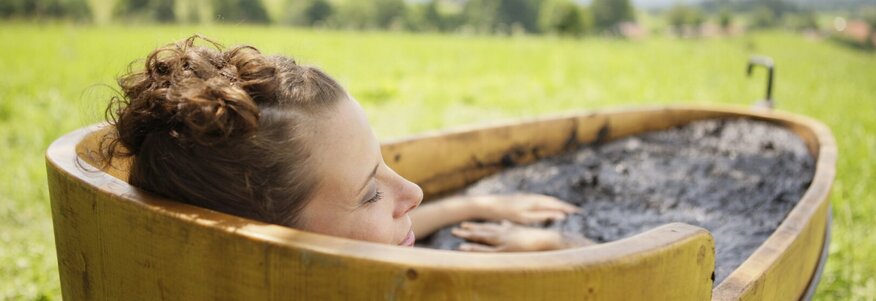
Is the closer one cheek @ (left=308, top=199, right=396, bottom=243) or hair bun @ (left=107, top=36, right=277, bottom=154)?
hair bun @ (left=107, top=36, right=277, bottom=154)

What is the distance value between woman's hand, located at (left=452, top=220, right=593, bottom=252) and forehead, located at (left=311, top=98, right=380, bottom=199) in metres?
0.91

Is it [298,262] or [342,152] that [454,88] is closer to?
[342,152]

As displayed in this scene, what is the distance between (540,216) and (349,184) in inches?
54.1

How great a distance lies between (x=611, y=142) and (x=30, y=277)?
2.49 metres

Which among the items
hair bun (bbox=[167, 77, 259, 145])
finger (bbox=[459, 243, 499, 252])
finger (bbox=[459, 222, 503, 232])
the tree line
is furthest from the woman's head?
the tree line

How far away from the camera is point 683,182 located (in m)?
2.88

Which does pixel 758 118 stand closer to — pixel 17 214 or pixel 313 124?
pixel 313 124

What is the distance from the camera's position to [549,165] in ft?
10.2

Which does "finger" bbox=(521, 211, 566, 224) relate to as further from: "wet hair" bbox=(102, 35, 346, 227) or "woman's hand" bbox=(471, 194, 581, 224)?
"wet hair" bbox=(102, 35, 346, 227)

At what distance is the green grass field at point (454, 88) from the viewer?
2.82 m

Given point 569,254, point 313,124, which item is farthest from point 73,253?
point 569,254

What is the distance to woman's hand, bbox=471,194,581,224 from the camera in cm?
253

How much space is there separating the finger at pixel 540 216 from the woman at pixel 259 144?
115cm

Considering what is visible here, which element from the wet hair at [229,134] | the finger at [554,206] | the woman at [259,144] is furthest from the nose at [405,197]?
the finger at [554,206]
